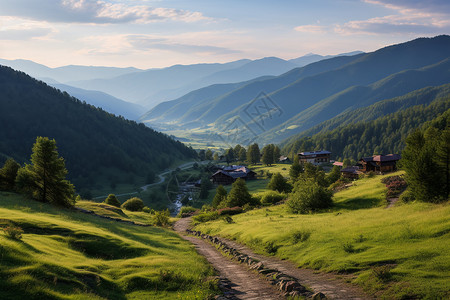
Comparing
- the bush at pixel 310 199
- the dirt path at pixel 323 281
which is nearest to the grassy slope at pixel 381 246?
the dirt path at pixel 323 281

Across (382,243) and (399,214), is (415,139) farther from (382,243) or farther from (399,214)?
(382,243)

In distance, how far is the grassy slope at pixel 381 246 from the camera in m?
19.0

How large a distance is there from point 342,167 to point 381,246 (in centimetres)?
13896

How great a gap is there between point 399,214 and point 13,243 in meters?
33.1

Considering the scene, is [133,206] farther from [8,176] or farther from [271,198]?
[8,176]

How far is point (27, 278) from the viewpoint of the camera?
15.9 m

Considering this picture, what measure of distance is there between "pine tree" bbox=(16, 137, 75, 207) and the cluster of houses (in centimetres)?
7344

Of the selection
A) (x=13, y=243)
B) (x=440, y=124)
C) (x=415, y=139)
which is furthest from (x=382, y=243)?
(x=440, y=124)

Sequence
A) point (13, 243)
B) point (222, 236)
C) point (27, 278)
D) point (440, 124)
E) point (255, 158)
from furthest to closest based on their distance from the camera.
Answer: point (255, 158), point (440, 124), point (222, 236), point (13, 243), point (27, 278)

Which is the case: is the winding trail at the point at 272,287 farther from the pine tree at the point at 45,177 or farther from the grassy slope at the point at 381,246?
the pine tree at the point at 45,177

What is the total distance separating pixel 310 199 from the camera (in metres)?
51.0

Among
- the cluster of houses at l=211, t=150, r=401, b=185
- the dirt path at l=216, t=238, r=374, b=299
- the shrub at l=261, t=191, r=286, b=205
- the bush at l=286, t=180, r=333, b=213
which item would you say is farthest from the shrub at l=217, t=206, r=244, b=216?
the dirt path at l=216, t=238, r=374, b=299

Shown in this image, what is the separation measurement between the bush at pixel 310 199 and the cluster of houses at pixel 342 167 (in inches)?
1612

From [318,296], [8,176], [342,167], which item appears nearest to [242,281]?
[318,296]
